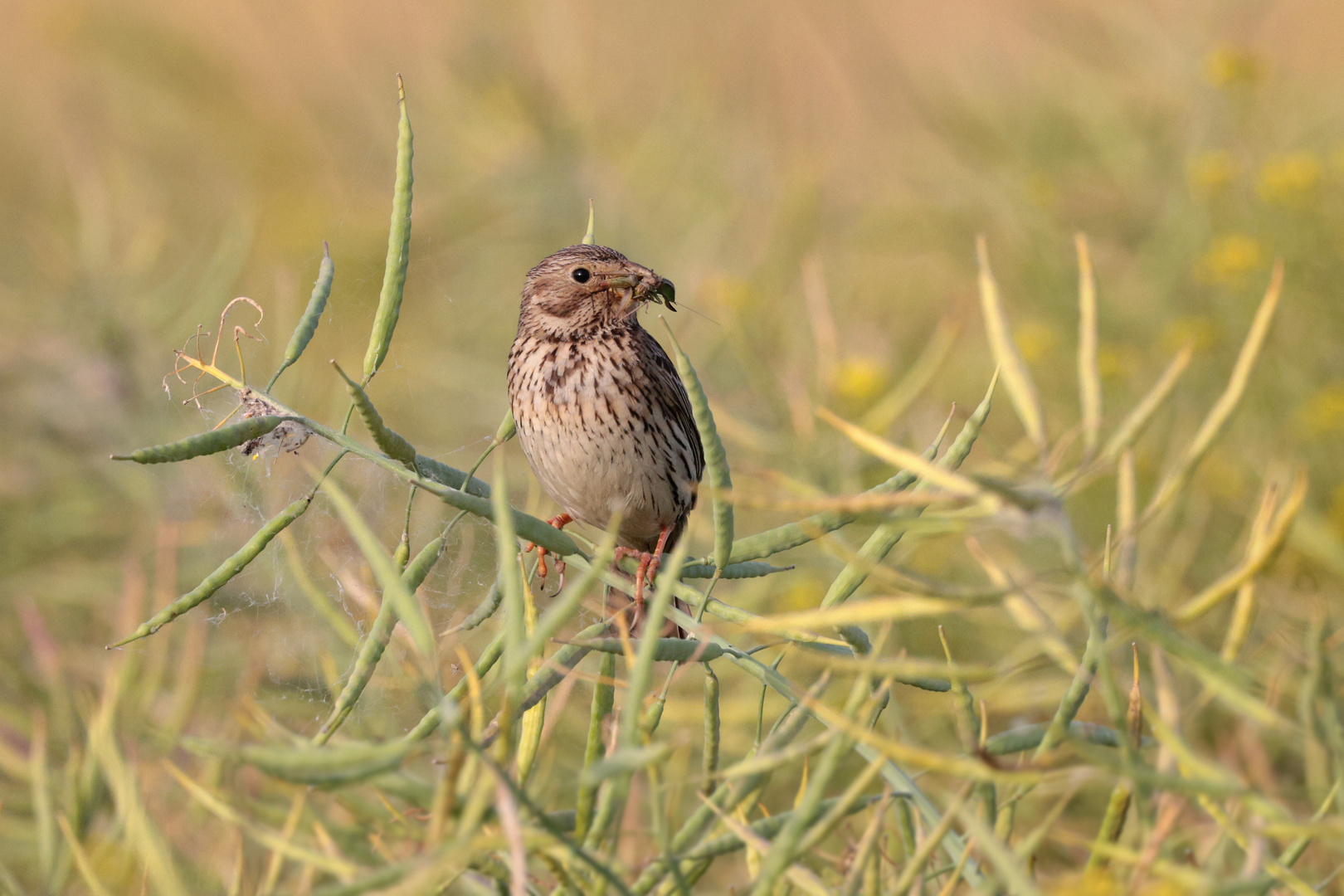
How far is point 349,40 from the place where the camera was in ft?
23.7

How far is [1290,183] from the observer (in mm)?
4141

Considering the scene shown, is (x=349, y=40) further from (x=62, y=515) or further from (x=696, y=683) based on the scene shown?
(x=696, y=683)

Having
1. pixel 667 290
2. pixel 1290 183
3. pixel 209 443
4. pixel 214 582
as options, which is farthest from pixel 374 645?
pixel 1290 183

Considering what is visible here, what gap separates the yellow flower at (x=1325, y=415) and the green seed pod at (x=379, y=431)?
3372 mm

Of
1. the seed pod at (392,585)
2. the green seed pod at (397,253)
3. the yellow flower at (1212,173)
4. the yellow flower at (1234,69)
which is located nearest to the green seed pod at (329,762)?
the seed pod at (392,585)

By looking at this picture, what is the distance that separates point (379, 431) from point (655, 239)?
4.75m

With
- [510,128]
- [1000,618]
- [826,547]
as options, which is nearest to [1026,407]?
[826,547]

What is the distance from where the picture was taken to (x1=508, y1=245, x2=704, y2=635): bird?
313cm

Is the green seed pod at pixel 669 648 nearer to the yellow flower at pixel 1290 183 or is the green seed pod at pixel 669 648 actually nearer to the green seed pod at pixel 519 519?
the green seed pod at pixel 519 519

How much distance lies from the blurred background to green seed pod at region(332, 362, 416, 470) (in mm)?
566

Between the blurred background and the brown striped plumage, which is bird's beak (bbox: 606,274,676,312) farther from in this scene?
the blurred background

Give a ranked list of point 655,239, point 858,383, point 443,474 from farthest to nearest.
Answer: point 655,239 < point 858,383 < point 443,474

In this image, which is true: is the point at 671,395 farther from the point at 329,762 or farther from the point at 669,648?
the point at 329,762

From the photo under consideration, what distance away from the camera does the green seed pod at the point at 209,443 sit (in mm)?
1372
